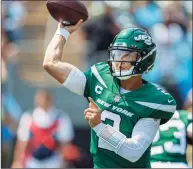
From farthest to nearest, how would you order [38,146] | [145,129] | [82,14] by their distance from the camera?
[38,146] → [82,14] → [145,129]

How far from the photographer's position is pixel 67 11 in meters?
3.61

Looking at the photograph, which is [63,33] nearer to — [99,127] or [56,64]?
[56,64]

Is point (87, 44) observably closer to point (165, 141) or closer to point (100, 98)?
point (165, 141)

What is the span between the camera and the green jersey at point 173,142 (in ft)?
16.2

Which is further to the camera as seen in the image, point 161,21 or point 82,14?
point 161,21

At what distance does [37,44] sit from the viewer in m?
8.65

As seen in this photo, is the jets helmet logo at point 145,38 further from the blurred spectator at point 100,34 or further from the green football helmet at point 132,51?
the blurred spectator at point 100,34

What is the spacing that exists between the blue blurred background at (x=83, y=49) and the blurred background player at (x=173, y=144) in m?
2.23

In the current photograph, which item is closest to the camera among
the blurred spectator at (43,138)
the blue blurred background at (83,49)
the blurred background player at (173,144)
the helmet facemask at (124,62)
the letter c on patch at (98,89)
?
the helmet facemask at (124,62)

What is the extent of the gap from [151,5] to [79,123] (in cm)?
172

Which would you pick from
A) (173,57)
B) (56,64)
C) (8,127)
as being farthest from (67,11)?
(8,127)

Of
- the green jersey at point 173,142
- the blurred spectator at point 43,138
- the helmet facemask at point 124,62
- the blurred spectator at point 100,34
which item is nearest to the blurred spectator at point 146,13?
the blurred spectator at point 100,34

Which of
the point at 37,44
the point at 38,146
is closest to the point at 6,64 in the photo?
the point at 37,44

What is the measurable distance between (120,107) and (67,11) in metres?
0.64
